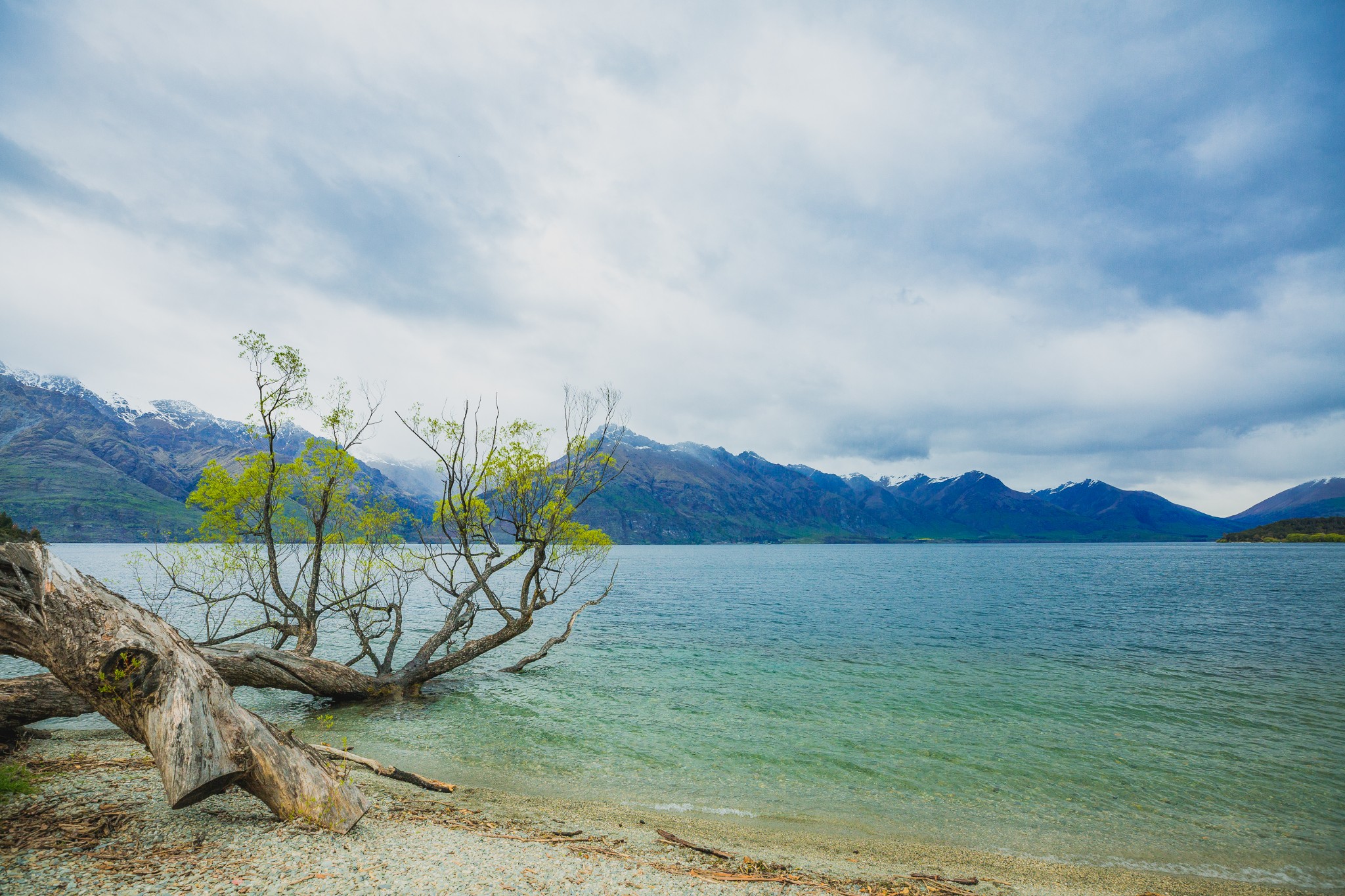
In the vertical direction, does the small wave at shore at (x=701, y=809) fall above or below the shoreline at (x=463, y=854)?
below

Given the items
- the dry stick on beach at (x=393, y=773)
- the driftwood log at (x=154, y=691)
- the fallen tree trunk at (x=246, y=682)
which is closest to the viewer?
the driftwood log at (x=154, y=691)

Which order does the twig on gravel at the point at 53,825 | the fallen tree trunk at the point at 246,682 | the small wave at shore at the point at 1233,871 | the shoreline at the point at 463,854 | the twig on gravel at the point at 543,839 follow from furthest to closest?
the fallen tree trunk at the point at 246,682 → the small wave at shore at the point at 1233,871 → the twig on gravel at the point at 543,839 → the twig on gravel at the point at 53,825 → the shoreline at the point at 463,854

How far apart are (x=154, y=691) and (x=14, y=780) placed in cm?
339

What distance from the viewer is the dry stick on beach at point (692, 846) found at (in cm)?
1093

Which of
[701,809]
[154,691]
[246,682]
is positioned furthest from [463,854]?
[246,682]

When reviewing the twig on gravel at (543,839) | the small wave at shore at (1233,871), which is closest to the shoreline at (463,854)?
the twig on gravel at (543,839)

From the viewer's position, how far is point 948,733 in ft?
66.7

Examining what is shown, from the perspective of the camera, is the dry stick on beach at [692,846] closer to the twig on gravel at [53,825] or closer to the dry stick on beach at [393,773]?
the dry stick on beach at [393,773]

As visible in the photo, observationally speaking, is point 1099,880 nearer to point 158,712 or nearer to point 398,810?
point 398,810

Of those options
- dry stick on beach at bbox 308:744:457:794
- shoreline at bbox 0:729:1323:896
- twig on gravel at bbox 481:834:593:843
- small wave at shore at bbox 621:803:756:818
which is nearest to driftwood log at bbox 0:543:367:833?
shoreline at bbox 0:729:1323:896

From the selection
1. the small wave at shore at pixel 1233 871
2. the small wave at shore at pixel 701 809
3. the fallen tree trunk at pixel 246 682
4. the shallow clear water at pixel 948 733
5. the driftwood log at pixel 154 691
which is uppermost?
the driftwood log at pixel 154 691

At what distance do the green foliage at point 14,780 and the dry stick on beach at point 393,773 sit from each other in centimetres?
497

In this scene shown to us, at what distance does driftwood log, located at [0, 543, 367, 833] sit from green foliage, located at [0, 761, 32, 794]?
1742 mm

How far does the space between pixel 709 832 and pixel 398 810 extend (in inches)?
264
